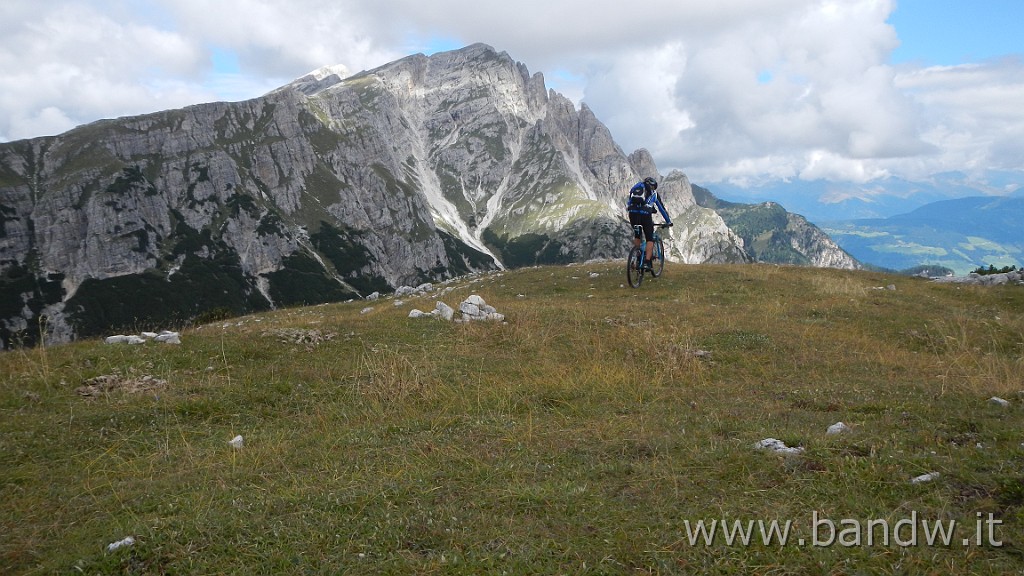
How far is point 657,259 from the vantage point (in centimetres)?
2581

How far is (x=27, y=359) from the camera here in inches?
445

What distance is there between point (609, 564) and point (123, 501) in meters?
5.87

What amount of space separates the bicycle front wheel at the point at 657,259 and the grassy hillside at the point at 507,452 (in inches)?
386

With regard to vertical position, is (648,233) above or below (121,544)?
above

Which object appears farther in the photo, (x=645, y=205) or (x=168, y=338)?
(x=645, y=205)

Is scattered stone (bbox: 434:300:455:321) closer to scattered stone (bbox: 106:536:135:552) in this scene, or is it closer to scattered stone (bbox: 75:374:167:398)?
scattered stone (bbox: 75:374:167:398)

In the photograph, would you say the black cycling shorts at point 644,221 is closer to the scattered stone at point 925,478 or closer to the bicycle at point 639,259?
the bicycle at point 639,259

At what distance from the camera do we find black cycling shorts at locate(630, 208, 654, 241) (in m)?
21.9

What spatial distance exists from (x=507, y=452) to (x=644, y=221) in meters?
16.6

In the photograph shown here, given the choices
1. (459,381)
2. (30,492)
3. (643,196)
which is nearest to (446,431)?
(459,381)

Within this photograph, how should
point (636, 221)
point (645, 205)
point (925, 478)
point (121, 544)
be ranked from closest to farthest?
1. point (121, 544)
2. point (925, 478)
3. point (645, 205)
4. point (636, 221)

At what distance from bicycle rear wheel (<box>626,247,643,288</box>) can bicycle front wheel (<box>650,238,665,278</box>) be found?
0.57 metres

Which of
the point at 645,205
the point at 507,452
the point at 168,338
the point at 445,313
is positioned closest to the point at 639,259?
the point at 645,205

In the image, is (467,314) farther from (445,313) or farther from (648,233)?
(648,233)
